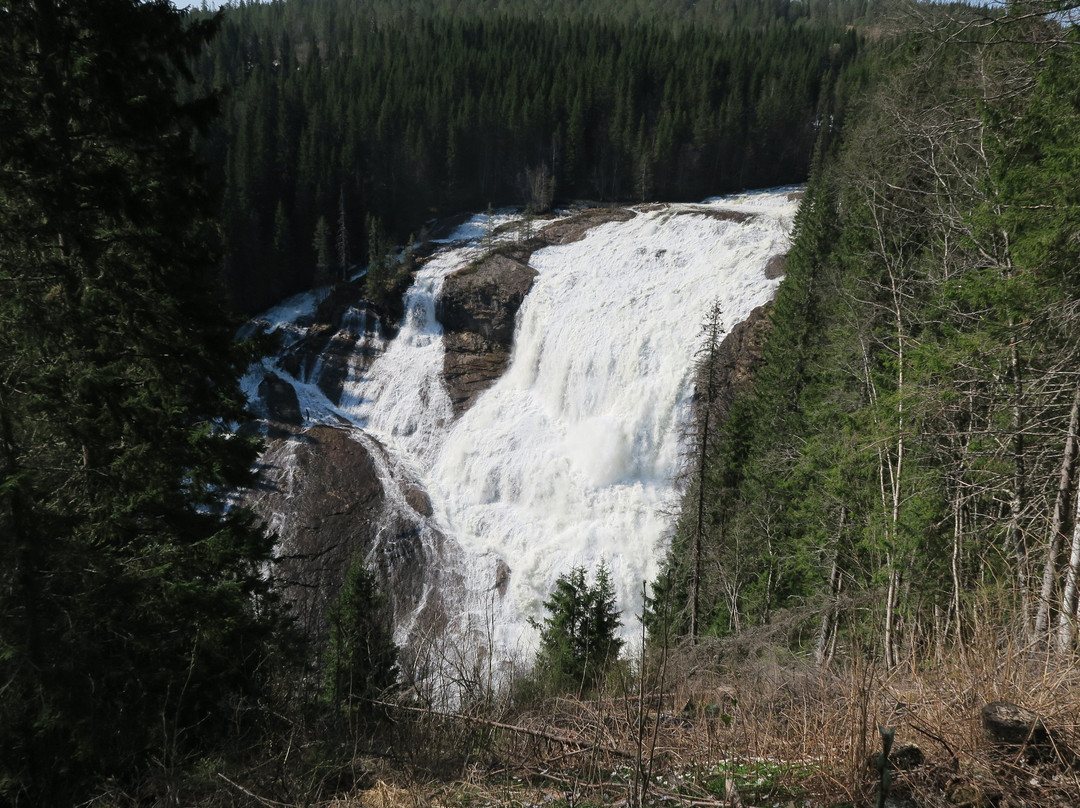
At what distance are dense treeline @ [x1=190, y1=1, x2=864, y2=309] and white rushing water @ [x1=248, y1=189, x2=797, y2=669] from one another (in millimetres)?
17303

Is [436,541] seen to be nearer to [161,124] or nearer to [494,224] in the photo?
[161,124]

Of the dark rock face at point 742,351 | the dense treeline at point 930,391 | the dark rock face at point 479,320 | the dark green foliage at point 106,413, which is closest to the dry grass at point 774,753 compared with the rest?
the dense treeline at point 930,391

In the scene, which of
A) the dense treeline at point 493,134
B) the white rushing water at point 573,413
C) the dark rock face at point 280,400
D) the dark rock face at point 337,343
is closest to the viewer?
the white rushing water at point 573,413

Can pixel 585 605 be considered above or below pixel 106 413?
below

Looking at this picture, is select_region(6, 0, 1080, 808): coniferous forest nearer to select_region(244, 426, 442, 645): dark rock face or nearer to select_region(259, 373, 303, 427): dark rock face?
select_region(244, 426, 442, 645): dark rock face

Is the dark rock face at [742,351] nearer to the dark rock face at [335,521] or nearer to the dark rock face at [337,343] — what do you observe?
the dark rock face at [335,521]

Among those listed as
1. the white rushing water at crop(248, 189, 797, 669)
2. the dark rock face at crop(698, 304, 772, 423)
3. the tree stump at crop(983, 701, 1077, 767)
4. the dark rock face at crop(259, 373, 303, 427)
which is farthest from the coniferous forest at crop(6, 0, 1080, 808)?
the dark rock face at crop(259, 373, 303, 427)

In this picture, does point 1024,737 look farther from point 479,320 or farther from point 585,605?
point 479,320

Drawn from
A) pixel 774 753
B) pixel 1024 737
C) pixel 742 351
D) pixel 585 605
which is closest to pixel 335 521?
pixel 585 605

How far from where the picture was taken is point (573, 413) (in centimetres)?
2820

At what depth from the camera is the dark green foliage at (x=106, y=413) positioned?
4.55 metres

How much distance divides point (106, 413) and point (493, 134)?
187 ft

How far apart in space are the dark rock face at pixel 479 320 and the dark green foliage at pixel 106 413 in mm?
24265

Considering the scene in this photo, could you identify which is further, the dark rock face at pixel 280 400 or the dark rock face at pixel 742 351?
the dark rock face at pixel 280 400
